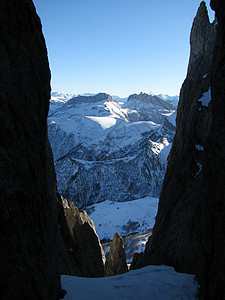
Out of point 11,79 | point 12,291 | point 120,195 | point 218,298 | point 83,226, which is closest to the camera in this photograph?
point 12,291

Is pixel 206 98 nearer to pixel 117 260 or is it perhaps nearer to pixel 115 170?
pixel 117 260

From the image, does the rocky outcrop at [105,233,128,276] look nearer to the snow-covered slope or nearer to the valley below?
the valley below

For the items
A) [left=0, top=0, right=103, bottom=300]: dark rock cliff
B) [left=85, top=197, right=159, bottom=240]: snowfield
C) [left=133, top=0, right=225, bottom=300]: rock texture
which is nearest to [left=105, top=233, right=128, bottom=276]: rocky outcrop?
[left=133, top=0, right=225, bottom=300]: rock texture

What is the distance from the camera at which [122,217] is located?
4450 cm

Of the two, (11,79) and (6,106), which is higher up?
(11,79)

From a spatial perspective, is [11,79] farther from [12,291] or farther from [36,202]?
[12,291]

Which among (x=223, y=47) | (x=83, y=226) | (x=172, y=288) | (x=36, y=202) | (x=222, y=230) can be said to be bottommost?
(x=83, y=226)

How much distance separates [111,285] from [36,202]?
409 cm

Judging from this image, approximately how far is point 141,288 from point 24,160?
517 cm

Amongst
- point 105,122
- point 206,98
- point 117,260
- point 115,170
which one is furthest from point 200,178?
point 105,122

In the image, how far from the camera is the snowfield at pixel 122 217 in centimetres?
4148

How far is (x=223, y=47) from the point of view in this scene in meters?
4.46

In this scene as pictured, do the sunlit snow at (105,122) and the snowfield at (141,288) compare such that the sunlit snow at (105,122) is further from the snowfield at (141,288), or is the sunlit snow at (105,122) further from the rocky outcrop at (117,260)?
the snowfield at (141,288)

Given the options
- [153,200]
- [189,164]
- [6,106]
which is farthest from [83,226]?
[153,200]
